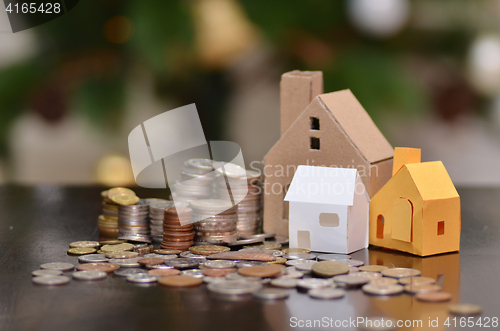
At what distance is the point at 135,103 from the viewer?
458 cm

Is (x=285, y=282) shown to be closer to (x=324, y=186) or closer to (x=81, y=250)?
(x=324, y=186)

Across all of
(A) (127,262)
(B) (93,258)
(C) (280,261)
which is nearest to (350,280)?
(C) (280,261)

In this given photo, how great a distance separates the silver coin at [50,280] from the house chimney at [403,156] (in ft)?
4.12

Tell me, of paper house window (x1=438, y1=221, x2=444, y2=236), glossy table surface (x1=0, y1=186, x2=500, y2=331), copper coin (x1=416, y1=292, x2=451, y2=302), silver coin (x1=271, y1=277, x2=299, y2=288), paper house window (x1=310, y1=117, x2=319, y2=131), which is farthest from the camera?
paper house window (x1=310, y1=117, x2=319, y2=131)

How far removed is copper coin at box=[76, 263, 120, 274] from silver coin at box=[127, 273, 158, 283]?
0.12 metres

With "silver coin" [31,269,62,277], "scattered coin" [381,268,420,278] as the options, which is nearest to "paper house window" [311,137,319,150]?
"scattered coin" [381,268,420,278]

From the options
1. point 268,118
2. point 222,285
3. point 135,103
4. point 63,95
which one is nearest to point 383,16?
point 268,118

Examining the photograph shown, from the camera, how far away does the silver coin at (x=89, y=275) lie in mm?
2053

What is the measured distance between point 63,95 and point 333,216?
2621 millimetres

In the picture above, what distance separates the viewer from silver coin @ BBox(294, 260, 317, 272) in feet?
7.04

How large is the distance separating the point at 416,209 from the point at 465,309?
1.99 feet

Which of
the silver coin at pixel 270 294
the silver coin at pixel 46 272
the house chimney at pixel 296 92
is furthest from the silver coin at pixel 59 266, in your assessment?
the house chimney at pixel 296 92

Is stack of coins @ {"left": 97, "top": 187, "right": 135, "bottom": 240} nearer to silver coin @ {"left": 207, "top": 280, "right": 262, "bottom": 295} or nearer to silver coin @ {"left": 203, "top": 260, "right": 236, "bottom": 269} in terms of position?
silver coin @ {"left": 203, "top": 260, "right": 236, "bottom": 269}

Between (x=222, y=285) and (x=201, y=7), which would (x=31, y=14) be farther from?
(x=222, y=285)
